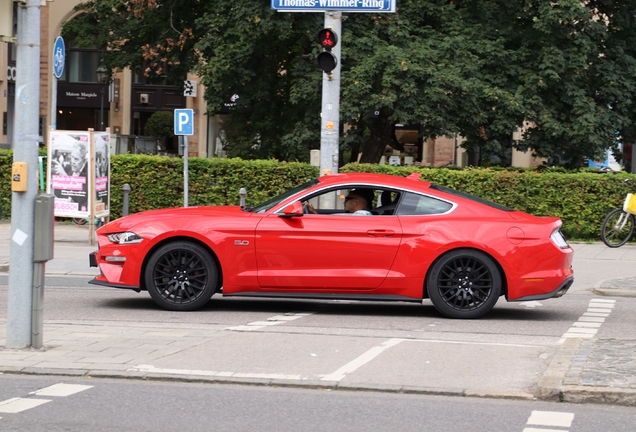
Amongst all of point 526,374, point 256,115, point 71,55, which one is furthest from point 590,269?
point 71,55

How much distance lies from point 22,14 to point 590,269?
425 inches

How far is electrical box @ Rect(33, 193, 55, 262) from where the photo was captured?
8.42 m

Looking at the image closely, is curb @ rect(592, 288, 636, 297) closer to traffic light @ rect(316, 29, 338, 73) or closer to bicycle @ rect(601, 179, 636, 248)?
traffic light @ rect(316, 29, 338, 73)

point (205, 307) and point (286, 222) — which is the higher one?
point (286, 222)

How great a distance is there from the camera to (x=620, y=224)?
20547 millimetres

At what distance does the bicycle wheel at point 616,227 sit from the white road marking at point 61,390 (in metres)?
14.8

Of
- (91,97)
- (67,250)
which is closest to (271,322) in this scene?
(67,250)

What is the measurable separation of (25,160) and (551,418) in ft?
14.3

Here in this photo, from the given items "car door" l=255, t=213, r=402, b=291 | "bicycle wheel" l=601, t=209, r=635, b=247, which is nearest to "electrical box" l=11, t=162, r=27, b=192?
"car door" l=255, t=213, r=402, b=291

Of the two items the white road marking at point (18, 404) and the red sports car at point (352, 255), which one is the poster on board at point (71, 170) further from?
the white road marking at point (18, 404)

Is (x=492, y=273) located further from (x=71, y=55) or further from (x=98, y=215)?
(x=71, y=55)

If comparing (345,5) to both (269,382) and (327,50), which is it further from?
(269,382)

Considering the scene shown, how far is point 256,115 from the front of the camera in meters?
29.0

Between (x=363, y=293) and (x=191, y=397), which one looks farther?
(x=363, y=293)
